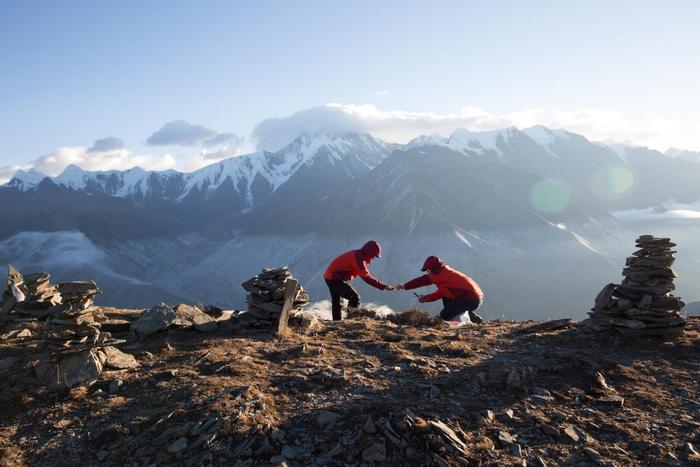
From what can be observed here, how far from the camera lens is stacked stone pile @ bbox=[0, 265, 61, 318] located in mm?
13516

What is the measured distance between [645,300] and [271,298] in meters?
10.2

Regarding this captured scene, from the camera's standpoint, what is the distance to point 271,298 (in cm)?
1384

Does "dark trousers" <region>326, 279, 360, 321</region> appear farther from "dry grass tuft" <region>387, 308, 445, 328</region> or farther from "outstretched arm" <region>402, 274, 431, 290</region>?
"outstretched arm" <region>402, 274, 431, 290</region>

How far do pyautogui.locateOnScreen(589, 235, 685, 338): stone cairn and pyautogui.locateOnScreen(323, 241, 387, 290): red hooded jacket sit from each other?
676cm

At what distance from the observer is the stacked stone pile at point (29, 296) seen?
1352cm

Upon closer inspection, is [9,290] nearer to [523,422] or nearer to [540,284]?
[523,422]

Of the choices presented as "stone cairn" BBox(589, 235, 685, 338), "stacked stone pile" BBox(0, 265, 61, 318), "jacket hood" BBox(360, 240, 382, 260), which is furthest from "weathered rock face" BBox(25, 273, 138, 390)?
"stone cairn" BBox(589, 235, 685, 338)

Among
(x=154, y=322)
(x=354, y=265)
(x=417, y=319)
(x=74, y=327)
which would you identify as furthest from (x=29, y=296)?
(x=417, y=319)

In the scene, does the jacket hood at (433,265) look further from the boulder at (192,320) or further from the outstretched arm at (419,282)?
the boulder at (192,320)

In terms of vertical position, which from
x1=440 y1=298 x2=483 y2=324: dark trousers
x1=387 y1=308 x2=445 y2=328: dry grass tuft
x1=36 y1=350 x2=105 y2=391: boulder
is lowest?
x1=387 y1=308 x2=445 y2=328: dry grass tuft

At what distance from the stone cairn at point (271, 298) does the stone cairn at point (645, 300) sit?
832 centimetres

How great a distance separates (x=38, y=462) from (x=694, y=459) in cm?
954

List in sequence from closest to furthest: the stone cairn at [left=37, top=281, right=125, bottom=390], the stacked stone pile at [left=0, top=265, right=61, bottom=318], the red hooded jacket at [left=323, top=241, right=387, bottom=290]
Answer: the stone cairn at [left=37, top=281, right=125, bottom=390], the stacked stone pile at [left=0, top=265, right=61, bottom=318], the red hooded jacket at [left=323, top=241, right=387, bottom=290]

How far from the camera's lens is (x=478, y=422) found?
25.0ft
